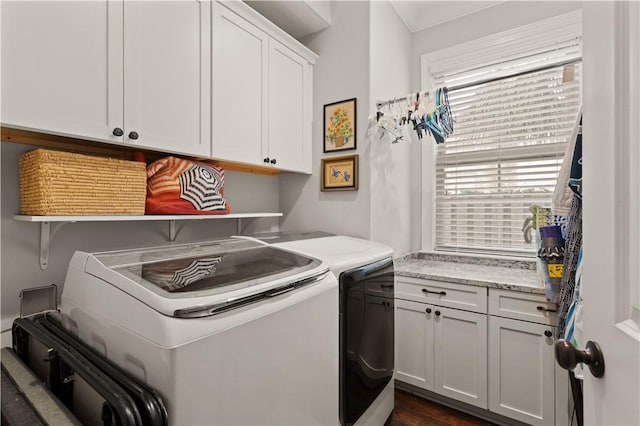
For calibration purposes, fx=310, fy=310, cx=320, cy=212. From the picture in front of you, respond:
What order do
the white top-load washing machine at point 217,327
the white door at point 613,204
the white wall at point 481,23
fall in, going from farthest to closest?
the white wall at point 481,23 → the white top-load washing machine at point 217,327 → the white door at point 613,204

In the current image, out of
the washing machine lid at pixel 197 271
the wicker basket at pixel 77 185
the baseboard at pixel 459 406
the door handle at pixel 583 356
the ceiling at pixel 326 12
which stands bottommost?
the baseboard at pixel 459 406

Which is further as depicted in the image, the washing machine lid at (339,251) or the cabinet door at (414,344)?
the cabinet door at (414,344)

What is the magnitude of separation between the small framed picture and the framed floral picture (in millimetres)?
86

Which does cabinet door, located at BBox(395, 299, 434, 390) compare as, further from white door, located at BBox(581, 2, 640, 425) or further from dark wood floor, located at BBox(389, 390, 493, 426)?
white door, located at BBox(581, 2, 640, 425)

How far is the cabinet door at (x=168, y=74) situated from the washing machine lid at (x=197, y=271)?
52cm

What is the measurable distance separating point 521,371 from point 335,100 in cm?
209

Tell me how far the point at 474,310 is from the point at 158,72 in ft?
7.03

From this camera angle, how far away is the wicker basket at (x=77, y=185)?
3.64ft

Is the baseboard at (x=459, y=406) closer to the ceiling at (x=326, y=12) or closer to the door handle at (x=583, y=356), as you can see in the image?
the door handle at (x=583, y=356)

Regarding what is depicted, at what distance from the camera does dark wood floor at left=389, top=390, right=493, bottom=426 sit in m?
1.91

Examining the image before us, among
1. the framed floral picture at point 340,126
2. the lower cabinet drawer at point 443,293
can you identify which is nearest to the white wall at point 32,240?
the framed floral picture at point 340,126

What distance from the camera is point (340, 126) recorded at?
2.27 meters

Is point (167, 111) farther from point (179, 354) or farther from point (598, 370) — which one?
point (598, 370)

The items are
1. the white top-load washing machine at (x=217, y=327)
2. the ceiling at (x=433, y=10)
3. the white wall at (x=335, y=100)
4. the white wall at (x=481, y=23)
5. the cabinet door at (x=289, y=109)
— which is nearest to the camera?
the white top-load washing machine at (x=217, y=327)
